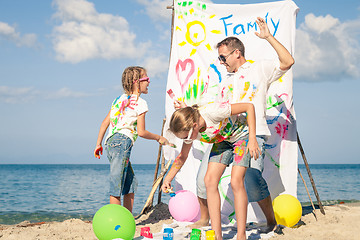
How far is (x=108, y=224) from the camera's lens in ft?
10.4

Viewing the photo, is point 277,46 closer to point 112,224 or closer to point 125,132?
point 125,132

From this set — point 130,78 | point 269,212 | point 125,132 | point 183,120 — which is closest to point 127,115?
point 125,132

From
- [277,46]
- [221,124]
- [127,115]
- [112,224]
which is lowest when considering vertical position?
[112,224]

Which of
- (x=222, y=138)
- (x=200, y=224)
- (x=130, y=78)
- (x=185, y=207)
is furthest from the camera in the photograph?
(x=185, y=207)

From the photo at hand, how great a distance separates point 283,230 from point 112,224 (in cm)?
190

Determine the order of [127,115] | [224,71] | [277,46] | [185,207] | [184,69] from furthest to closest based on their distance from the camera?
[184,69], [224,71], [185,207], [127,115], [277,46]

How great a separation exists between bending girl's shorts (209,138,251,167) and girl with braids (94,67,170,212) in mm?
688

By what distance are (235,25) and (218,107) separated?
7.42ft

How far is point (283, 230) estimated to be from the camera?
12.9 feet

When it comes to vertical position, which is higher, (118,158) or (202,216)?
(118,158)

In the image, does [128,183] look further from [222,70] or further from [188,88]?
[222,70]

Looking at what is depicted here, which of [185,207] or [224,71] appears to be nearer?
[185,207]

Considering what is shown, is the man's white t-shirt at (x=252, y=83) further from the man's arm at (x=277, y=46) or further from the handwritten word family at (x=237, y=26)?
the handwritten word family at (x=237, y=26)

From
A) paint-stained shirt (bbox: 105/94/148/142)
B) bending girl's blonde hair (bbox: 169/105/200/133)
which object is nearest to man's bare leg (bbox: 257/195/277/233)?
bending girl's blonde hair (bbox: 169/105/200/133)
